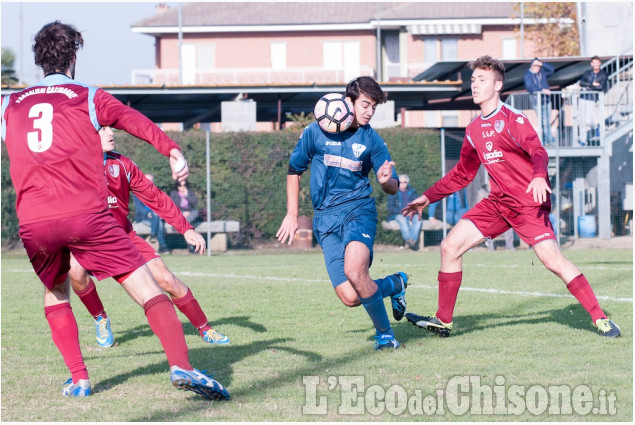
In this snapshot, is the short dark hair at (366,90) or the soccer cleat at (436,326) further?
the soccer cleat at (436,326)

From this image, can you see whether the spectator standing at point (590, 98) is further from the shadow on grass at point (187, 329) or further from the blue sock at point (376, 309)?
the blue sock at point (376, 309)

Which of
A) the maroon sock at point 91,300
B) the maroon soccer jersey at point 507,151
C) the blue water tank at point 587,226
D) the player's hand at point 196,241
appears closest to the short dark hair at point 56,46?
the player's hand at point 196,241

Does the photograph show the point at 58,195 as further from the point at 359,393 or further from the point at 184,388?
the point at 359,393

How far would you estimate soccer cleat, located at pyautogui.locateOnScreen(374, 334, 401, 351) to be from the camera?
21.7 ft

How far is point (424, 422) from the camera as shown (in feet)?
14.6

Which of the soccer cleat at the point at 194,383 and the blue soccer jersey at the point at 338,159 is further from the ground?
the blue soccer jersey at the point at 338,159

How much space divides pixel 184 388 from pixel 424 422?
1302 millimetres

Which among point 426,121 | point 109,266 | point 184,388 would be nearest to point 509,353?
point 184,388

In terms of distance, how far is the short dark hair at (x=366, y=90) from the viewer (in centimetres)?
A: 659

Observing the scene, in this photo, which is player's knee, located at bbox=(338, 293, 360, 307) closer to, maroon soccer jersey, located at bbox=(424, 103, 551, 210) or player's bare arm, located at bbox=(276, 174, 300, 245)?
player's bare arm, located at bbox=(276, 174, 300, 245)

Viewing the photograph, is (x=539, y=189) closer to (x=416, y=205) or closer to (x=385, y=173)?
(x=385, y=173)

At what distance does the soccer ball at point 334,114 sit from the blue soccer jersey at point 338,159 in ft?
0.50

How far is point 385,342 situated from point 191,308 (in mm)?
1679

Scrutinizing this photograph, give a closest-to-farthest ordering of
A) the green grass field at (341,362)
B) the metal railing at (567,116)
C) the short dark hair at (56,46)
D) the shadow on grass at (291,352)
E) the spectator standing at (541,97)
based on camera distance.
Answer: the green grass field at (341,362) < the short dark hair at (56,46) < the shadow on grass at (291,352) < the spectator standing at (541,97) < the metal railing at (567,116)
